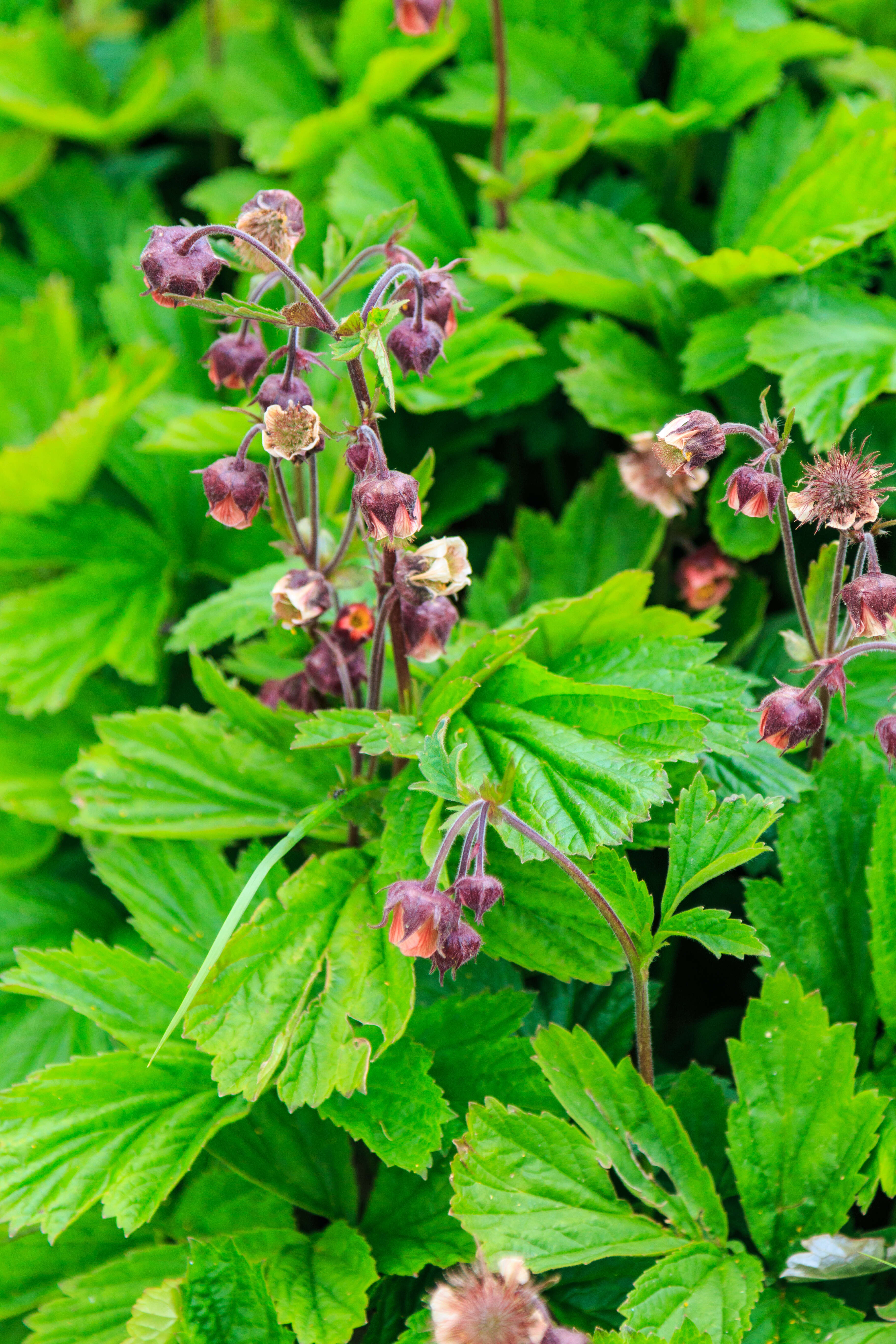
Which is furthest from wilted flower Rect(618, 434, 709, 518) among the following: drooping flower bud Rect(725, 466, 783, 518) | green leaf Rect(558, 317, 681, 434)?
drooping flower bud Rect(725, 466, 783, 518)

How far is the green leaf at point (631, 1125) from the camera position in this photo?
130 cm

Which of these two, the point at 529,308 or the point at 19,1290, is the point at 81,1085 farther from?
the point at 529,308

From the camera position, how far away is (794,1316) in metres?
1.29

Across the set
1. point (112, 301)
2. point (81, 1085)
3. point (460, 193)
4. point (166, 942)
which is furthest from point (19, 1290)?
point (460, 193)

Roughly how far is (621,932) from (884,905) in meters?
0.38

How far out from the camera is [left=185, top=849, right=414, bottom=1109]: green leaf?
1306 mm

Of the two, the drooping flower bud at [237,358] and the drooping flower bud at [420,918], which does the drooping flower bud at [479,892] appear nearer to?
the drooping flower bud at [420,918]

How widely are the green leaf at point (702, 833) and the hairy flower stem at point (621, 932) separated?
63mm

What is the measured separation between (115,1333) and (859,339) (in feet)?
5.88

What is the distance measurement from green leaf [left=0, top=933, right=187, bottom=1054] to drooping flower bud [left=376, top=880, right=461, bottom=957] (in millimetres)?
499

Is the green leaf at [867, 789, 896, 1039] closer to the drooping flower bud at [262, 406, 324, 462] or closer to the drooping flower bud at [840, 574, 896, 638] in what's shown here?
the drooping flower bud at [840, 574, 896, 638]

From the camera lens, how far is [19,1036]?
1761 millimetres

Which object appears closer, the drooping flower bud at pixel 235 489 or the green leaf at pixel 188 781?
the drooping flower bud at pixel 235 489

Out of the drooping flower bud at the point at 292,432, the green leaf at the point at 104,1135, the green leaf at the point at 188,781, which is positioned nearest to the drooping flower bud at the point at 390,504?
the drooping flower bud at the point at 292,432
